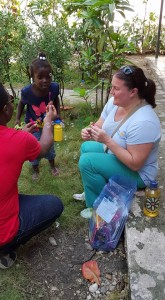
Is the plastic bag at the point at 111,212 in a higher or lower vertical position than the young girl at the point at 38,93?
lower

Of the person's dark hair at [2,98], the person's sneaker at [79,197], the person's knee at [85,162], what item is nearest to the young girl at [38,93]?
the person's sneaker at [79,197]

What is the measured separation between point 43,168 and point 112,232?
1411 millimetres

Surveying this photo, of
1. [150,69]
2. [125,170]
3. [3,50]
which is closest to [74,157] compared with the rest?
[125,170]

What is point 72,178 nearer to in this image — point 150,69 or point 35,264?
point 35,264

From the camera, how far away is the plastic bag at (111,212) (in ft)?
7.01

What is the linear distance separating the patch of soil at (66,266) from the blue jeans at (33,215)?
22 cm

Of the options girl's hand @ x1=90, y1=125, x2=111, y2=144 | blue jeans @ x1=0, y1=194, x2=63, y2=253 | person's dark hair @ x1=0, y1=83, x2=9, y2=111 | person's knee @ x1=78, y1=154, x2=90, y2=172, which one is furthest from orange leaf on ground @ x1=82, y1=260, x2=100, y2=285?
person's dark hair @ x1=0, y1=83, x2=9, y2=111

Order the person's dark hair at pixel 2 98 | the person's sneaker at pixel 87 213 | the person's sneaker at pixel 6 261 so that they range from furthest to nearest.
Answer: the person's sneaker at pixel 87 213 → the person's sneaker at pixel 6 261 → the person's dark hair at pixel 2 98

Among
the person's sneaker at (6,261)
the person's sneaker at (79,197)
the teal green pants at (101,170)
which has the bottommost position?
the person's sneaker at (6,261)

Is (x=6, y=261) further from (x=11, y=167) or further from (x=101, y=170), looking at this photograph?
(x=101, y=170)

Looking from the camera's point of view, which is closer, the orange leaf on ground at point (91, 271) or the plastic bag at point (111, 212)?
the orange leaf on ground at point (91, 271)

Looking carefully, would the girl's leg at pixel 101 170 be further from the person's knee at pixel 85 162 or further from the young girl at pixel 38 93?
the young girl at pixel 38 93

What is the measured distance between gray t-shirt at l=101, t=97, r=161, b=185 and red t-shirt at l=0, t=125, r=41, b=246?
2.11ft

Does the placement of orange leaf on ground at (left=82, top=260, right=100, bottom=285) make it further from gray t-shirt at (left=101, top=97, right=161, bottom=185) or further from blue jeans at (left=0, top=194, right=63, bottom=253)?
gray t-shirt at (left=101, top=97, right=161, bottom=185)
